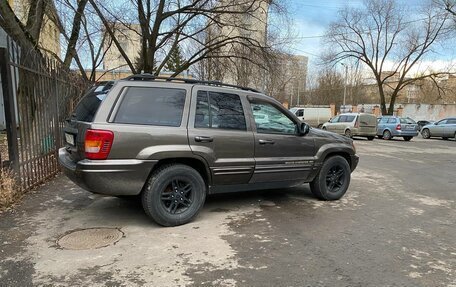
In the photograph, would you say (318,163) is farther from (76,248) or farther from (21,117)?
(21,117)

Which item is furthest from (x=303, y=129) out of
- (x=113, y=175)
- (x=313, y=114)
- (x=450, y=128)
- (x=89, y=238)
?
(x=313, y=114)

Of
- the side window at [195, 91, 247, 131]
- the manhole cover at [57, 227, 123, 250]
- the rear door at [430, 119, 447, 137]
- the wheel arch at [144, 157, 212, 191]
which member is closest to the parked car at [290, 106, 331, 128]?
the rear door at [430, 119, 447, 137]

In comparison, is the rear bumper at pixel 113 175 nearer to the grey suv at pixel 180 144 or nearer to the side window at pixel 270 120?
the grey suv at pixel 180 144

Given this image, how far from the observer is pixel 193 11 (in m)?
17.7

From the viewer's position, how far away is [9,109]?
18.8 feet

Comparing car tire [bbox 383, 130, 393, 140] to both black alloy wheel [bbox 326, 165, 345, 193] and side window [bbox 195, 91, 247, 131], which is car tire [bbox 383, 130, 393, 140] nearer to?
black alloy wheel [bbox 326, 165, 345, 193]

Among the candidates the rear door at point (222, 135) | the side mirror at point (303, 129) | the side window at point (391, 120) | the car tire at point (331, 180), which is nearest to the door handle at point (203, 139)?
the rear door at point (222, 135)

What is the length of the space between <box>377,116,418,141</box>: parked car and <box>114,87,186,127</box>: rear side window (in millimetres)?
22302

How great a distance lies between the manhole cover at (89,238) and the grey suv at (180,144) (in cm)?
50

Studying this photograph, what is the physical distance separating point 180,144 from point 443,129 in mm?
26520

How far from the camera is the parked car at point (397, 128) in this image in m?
24.1

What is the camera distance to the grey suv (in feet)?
14.9

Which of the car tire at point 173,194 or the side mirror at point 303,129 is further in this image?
the side mirror at point 303,129

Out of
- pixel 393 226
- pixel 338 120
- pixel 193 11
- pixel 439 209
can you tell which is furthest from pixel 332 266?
pixel 338 120
